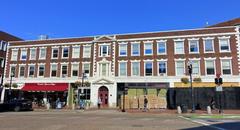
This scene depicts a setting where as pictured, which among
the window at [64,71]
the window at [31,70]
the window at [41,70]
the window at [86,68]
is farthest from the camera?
the window at [31,70]

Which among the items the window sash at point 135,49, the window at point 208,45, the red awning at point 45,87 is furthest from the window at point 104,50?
the window at point 208,45

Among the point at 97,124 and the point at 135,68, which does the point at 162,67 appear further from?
the point at 97,124

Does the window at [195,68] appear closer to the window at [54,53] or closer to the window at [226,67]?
the window at [226,67]

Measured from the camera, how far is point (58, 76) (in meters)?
44.1

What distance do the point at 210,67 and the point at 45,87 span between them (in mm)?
26845

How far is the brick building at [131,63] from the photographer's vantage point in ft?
123

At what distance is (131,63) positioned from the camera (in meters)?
41.1

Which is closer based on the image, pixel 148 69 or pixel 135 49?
pixel 148 69

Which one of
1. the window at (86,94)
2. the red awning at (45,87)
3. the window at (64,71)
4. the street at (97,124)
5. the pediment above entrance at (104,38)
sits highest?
the pediment above entrance at (104,38)

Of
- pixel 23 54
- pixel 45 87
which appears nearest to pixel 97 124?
pixel 45 87

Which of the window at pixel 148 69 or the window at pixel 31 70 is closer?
the window at pixel 148 69

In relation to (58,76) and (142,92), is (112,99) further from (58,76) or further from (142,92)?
(58,76)

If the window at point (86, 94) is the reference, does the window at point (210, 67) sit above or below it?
Result: above

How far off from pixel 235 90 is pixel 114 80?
17559 mm
